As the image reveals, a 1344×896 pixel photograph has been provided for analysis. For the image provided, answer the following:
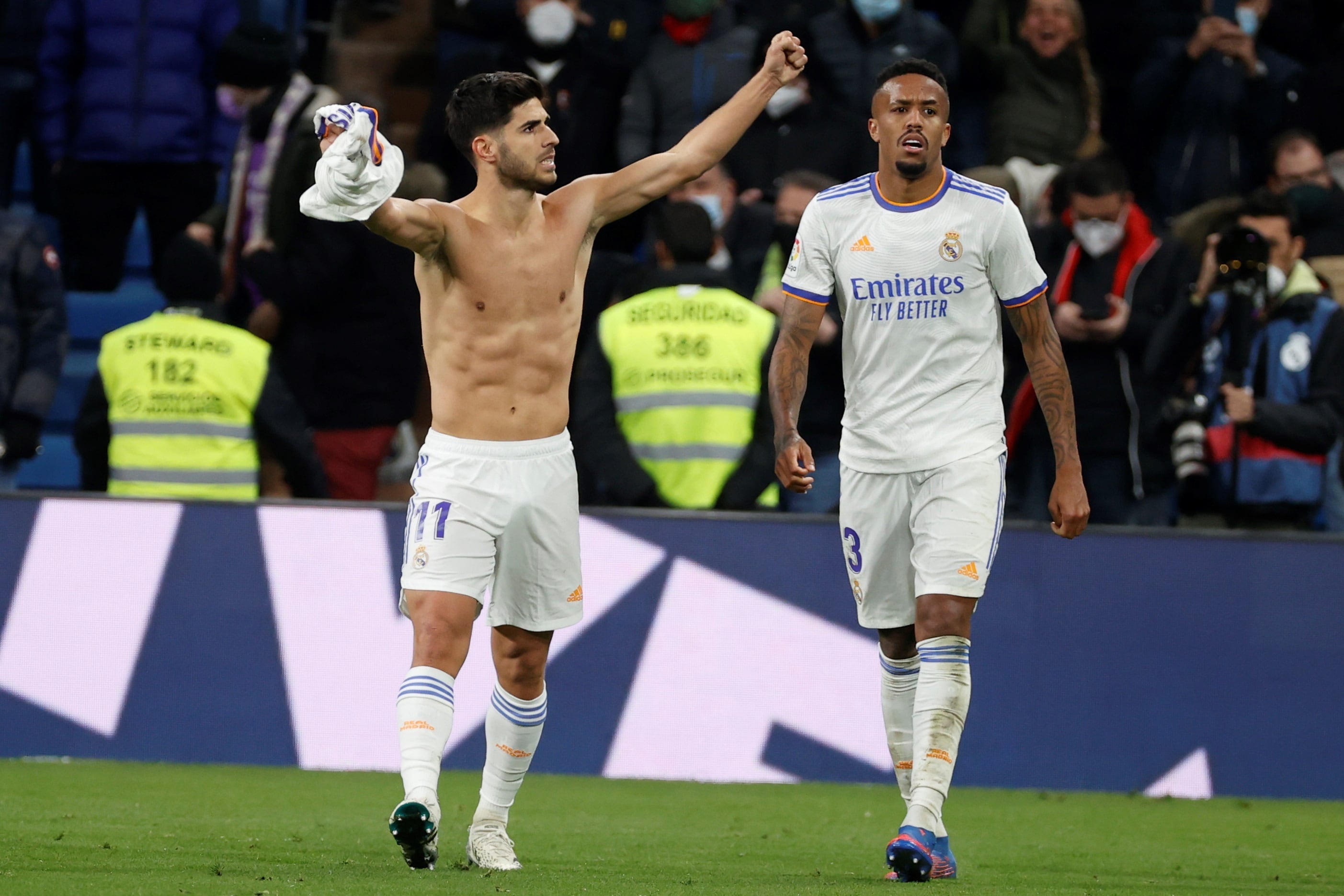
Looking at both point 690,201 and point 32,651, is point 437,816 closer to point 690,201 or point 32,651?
point 32,651

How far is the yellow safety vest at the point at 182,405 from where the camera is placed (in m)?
8.74

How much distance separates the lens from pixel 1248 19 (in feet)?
39.3

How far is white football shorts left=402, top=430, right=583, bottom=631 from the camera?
542 cm

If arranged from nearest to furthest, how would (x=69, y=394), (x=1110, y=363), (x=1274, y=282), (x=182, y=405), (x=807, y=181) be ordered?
(x=182, y=405)
(x=1274, y=282)
(x=1110, y=363)
(x=807, y=181)
(x=69, y=394)

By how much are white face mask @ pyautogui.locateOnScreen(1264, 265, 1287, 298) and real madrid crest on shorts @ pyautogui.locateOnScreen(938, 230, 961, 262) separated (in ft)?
11.9

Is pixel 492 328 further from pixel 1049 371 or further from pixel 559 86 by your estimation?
pixel 559 86

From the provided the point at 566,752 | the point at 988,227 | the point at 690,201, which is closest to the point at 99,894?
the point at 988,227

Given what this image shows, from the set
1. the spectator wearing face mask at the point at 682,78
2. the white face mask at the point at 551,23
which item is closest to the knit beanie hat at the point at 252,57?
the white face mask at the point at 551,23

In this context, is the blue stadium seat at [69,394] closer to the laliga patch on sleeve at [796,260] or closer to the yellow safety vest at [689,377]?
the yellow safety vest at [689,377]

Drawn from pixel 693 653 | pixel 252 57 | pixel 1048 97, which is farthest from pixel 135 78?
pixel 1048 97

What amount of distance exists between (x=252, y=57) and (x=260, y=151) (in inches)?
20.4

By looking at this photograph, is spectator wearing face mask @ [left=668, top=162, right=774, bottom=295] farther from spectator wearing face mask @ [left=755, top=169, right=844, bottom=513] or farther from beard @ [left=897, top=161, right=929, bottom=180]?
beard @ [left=897, top=161, right=929, bottom=180]

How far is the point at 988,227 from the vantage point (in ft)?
19.2

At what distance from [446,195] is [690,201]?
159 centimetres
